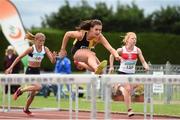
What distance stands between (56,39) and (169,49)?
8957 millimetres

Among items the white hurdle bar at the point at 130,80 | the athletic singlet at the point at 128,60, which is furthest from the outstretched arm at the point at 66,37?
the white hurdle bar at the point at 130,80

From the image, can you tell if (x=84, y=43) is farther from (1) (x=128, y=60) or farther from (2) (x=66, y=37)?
(1) (x=128, y=60)

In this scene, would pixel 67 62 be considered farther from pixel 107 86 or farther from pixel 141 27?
pixel 141 27

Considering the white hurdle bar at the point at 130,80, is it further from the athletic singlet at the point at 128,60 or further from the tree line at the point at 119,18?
the tree line at the point at 119,18

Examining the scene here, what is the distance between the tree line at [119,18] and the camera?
7431 cm

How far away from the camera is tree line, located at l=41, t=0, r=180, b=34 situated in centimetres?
7431

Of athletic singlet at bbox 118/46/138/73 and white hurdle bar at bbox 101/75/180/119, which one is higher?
athletic singlet at bbox 118/46/138/73

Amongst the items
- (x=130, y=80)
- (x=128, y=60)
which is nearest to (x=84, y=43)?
(x=128, y=60)

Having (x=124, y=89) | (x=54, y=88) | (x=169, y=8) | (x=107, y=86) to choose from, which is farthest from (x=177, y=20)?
(x=107, y=86)

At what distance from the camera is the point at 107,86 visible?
29.5 ft

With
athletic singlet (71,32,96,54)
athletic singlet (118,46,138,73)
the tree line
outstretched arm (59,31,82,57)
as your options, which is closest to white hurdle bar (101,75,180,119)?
outstretched arm (59,31,82,57)

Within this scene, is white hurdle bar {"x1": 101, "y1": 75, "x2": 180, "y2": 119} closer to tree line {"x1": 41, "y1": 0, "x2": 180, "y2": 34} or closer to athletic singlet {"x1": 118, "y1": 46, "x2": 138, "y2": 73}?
athletic singlet {"x1": 118, "y1": 46, "x2": 138, "y2": 73}

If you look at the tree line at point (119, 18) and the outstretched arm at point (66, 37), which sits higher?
the tree line at point (119, 18)

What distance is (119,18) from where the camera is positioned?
77.6m
